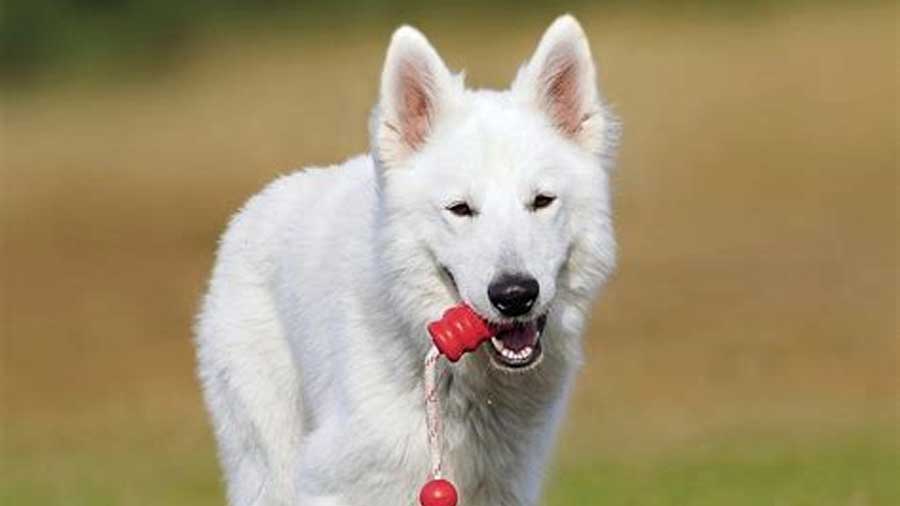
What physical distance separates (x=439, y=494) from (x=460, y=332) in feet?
1.89

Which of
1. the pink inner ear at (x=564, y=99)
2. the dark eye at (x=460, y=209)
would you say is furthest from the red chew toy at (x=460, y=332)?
the pink inner ear at (x=564, y=99)

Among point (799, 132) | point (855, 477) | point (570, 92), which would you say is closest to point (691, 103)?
point (799, 132)

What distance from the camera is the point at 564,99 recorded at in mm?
8469

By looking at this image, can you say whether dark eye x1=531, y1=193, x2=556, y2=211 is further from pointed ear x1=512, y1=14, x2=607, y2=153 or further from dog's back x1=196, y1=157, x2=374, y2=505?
dog's back x1=196, y1=157, x2=374, y2=505

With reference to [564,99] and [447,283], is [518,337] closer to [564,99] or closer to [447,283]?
[447,283]

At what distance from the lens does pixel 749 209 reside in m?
33.7

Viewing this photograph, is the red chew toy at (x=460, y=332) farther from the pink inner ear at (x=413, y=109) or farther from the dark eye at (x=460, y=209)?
the pink inner ear at (x=413, y=109)

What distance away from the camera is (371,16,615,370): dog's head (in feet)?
26.0

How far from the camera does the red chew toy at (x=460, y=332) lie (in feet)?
26.3

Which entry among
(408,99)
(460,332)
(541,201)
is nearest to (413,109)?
(408,99)

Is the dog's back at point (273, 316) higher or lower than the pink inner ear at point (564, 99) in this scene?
lower

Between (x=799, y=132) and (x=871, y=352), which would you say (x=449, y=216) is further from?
(x=799, y=132)

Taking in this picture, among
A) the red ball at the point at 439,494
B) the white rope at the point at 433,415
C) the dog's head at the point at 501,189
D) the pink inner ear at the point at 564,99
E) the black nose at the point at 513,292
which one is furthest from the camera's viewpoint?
the pink inner ear at the point at 564,99

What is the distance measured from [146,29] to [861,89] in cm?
1231
